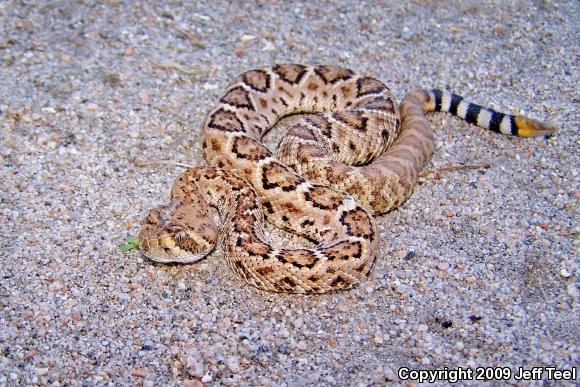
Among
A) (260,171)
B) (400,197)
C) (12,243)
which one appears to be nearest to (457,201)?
(400,197)

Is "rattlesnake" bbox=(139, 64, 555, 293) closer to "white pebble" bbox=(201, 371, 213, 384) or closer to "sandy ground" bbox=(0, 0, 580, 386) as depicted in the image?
"sandy ground" bbox=(0, 0, 580, 386)

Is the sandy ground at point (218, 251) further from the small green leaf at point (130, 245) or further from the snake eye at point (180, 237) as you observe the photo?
the snake eye at point (180, 237)

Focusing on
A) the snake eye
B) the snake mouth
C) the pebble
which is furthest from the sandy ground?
the snake eye

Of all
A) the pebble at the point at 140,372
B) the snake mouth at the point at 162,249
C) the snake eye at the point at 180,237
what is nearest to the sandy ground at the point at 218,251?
the pebble at the point at 140,372

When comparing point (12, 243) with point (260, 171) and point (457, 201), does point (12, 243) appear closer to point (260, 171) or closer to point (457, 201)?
point (260, 171)

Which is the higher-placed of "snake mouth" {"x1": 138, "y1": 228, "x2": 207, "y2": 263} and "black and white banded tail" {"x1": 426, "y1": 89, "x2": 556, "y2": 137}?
"black and white banded tail" {"x1": 426, "y1": 89, "x2": 556, "y2": 137}

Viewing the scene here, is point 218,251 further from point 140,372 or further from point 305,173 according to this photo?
point 140,372
